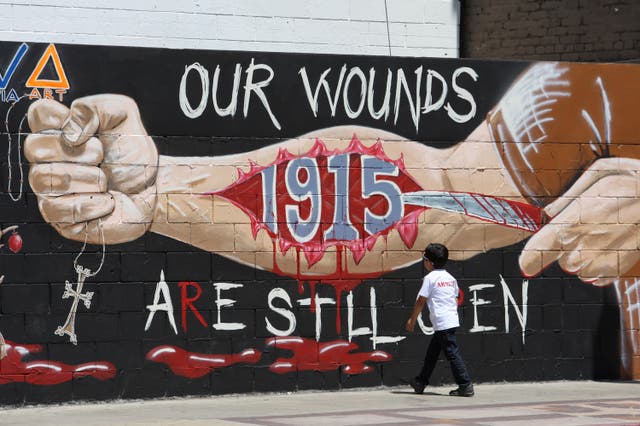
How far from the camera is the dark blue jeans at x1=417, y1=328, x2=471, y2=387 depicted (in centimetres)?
1096

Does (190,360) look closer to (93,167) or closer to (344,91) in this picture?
(93,167)

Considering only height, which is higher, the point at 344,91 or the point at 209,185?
the point at 344,91

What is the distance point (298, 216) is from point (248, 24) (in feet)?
14.5

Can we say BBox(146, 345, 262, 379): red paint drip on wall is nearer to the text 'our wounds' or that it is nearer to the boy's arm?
the boy's arm

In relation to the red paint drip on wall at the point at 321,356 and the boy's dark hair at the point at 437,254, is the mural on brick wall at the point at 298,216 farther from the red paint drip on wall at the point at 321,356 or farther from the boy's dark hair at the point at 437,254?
the boy's dark hair at the point at 437,254

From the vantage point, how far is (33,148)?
10.3 meters

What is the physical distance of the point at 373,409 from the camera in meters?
10.1

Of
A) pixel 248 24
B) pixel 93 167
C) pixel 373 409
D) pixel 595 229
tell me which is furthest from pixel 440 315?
pixel 248 24

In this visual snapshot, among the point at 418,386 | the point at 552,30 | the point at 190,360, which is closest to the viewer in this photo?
the point at 190,360

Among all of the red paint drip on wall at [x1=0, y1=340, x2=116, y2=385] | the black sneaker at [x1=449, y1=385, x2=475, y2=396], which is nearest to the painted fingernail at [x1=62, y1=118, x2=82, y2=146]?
the red paint drip on wall at [x1=0, y1=340, x2=116, y2=385]

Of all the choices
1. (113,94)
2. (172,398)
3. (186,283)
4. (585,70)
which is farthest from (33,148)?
(585,70)

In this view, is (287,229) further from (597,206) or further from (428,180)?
(597,206)

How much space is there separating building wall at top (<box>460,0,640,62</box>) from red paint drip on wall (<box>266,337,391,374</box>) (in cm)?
608

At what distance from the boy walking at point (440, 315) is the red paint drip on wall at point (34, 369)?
2936mm
